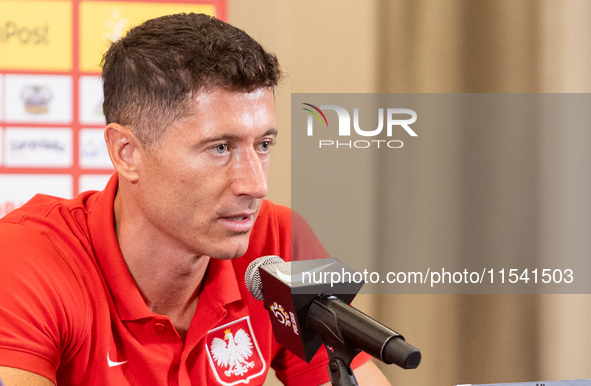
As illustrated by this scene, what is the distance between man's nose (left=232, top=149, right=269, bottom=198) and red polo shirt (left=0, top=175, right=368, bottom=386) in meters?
0.26

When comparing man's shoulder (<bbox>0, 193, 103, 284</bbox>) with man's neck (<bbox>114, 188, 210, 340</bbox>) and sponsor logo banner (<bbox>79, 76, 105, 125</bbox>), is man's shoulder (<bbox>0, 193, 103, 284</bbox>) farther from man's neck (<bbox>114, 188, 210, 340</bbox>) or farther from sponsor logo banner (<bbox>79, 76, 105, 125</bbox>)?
sponsor logo banner (<bbox>79, 76, 105, 125</bbox>)

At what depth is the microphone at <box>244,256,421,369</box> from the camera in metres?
0.55

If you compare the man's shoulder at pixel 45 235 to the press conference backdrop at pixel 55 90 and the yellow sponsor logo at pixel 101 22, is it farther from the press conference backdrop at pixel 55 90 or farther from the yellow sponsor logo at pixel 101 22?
the yellow sponsor logo at pixel 101 22

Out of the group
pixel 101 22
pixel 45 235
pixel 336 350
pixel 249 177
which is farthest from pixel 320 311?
pixel 101 22

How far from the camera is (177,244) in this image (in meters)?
1.02

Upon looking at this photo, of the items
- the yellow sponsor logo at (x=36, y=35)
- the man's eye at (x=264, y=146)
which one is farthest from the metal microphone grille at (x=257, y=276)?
the yellow sponsor logo at (x=36, y=35)

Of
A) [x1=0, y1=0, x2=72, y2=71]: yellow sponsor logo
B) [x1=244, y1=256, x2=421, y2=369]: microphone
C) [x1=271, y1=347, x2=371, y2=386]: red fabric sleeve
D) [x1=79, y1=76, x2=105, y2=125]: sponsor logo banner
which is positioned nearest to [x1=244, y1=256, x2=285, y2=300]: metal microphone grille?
[x1=244, y1=256, x2=421, y2=369]: microphone

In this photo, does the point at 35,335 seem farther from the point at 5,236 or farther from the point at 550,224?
the point at 550,224

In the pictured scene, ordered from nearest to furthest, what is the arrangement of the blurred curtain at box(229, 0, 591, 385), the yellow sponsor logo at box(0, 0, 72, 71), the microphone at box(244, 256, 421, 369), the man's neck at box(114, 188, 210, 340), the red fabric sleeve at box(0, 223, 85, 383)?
the microphone at box(244, 256, 421, 369)
the red fabric sleeve at box(0, 223, 85, 383)
the man's neck at box(114, 188, 210, 340)
the yellow sponsor logo at box(0, 0, 72, 71)
the blurred curtain at box(229, 0, 591, 385)

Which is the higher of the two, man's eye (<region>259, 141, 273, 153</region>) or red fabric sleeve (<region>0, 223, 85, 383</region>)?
man's eye (<region>259, 141, 273, 153</region>)

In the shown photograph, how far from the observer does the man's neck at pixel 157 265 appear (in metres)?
1.03

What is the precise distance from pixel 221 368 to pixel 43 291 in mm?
369

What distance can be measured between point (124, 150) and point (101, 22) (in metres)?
0.82

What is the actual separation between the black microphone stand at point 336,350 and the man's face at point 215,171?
332 millimetres
